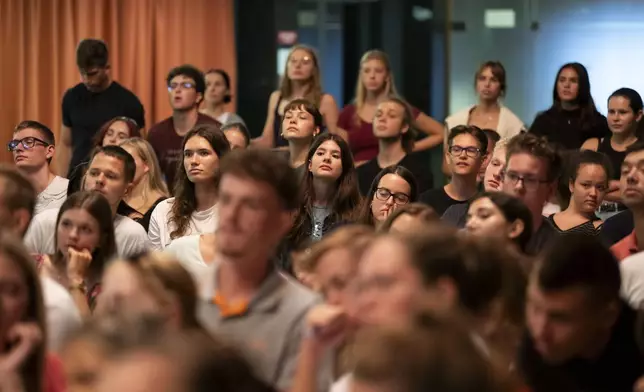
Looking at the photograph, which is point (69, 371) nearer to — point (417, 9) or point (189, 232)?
point (189, 232)

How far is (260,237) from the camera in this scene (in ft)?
8.53

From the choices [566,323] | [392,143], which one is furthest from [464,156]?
[566,323]

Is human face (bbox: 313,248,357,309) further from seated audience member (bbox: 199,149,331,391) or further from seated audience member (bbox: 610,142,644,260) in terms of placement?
seated audience member (bbox: 610,142,644,260)

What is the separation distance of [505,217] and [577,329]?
3.07 ft

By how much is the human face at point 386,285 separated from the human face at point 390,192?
2.09 meters

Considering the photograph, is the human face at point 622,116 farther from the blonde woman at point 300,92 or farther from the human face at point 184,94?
the human face at point 184,94

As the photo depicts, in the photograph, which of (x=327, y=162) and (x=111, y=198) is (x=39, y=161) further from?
(x=327, y=162)

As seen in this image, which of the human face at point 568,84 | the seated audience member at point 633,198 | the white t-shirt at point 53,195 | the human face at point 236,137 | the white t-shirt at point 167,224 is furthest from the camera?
the human face at point 568,84

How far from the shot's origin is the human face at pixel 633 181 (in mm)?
3926

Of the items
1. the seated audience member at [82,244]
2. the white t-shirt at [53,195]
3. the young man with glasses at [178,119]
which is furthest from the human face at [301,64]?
the seated audience member at [82,244]

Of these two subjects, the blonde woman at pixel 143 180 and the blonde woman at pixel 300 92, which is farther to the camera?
the blonde woman at pixel 300 92

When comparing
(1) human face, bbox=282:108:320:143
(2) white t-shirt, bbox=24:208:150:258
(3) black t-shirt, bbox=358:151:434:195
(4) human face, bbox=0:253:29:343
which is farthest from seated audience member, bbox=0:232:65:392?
(3) black t-shirt, bbox=358:151:434:195

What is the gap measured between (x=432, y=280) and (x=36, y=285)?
788 mm

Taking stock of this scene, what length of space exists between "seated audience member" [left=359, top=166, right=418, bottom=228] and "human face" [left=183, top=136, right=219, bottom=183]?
0.63 m
